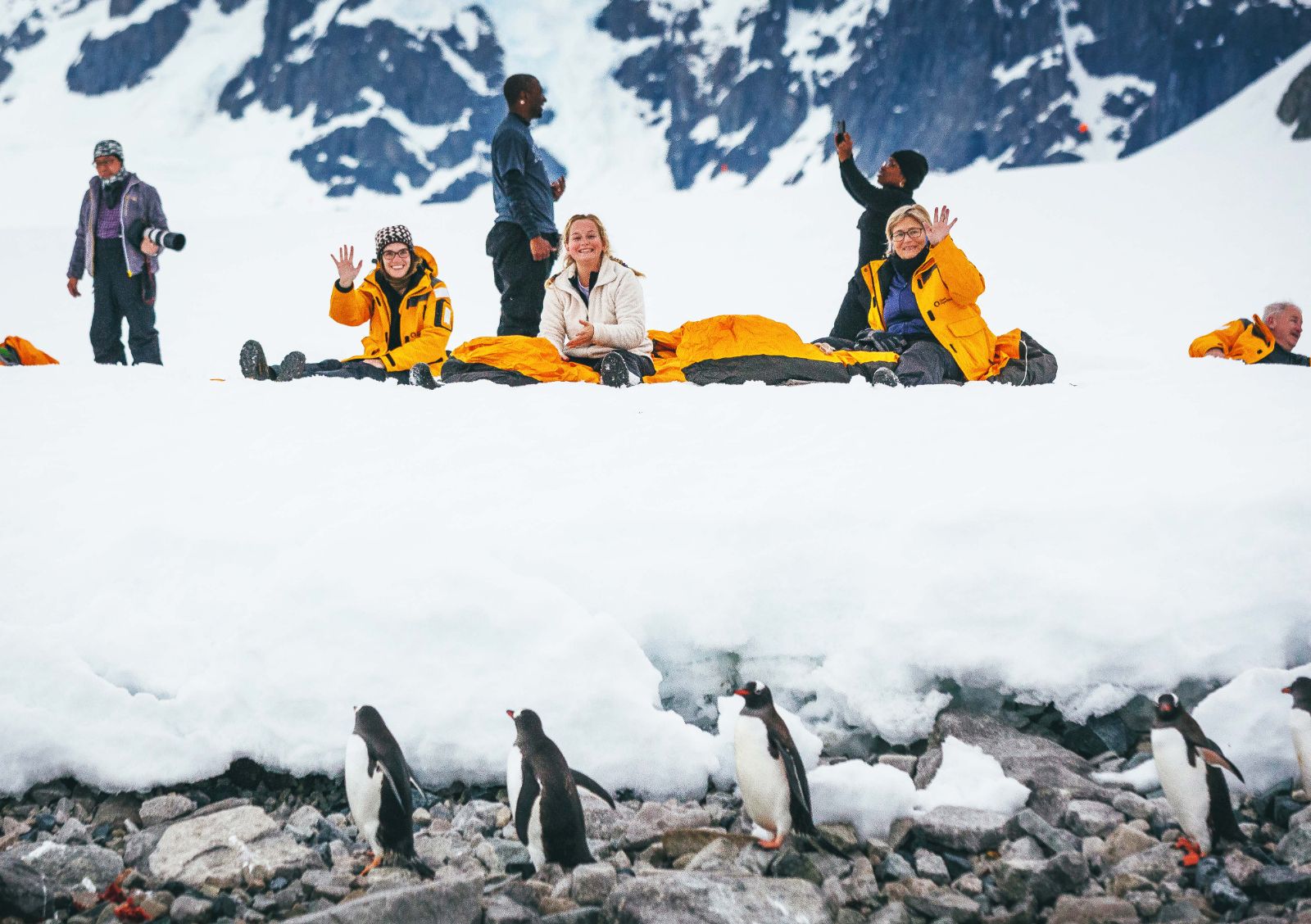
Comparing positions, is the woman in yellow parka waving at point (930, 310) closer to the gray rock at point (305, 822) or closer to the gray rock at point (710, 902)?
the gray rock at point (710, 902)

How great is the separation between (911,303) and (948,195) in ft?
31.6

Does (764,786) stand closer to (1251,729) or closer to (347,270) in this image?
(1251,729)

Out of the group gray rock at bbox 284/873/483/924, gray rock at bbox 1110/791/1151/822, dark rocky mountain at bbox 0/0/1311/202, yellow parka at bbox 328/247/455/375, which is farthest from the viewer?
dark rocky mountain at bbox 0/0/1311/202

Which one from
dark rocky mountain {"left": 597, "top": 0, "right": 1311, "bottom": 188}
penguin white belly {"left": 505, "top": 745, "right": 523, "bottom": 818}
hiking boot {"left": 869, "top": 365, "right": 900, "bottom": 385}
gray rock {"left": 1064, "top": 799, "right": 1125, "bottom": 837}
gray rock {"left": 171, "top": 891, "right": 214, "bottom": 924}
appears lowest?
gray rock {"left": 171, "top": 891, "right": 214, "bottom": 924}

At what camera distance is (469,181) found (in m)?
126

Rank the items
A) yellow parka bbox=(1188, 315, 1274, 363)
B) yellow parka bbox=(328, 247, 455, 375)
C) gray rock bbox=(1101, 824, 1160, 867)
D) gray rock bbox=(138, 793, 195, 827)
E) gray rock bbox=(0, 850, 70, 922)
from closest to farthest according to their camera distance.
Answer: gray rock bbox=(0, 850, 70, 922)
gray rock bbox=(1101, 824, 1160, 867)
gray rock bbox=(138, 793, 195, 827)
yellow parka bbox=(328, 247, 455, 375)
yellow parka bbox=(1188, 315, 1274, 363)

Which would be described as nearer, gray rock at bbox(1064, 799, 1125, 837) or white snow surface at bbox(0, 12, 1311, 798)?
gray rock at bbox(1064, 799, 1125, 837)

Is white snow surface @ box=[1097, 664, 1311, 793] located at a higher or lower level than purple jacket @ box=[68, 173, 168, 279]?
lower

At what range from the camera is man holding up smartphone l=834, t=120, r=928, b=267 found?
5633 millimetres

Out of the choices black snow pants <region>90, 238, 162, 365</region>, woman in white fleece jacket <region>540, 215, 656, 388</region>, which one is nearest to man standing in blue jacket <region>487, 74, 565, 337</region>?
woman in white fleece jacket <region>540, 215, 656, 388</region>

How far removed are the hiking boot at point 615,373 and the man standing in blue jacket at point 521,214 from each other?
3.58 ft

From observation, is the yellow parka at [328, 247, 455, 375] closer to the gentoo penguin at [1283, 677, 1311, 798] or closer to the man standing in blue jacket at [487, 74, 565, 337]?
the man standing in blue jacket at [487, 74, 565, 337]

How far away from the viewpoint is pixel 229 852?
220 cm

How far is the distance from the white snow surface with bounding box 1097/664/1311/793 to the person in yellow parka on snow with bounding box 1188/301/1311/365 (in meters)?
3.46
